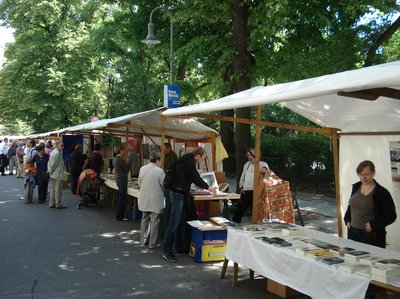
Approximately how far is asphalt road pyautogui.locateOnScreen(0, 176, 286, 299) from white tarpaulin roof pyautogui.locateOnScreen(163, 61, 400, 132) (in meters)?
2.32

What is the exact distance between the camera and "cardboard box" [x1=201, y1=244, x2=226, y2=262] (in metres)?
6.77

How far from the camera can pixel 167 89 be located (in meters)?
11.5

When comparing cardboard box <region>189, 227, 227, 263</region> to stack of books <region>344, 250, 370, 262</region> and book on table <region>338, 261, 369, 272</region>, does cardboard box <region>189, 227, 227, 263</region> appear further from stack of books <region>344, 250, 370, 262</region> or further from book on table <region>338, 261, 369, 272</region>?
book on table <region>338, 261, 369, 272</region>

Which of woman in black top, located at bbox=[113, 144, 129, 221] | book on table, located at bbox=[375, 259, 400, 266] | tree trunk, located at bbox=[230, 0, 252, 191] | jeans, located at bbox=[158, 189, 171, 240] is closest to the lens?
book on table, located at bbox=[375, 259, 400, 266]

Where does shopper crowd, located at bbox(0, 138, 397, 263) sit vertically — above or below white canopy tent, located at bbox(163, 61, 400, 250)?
below

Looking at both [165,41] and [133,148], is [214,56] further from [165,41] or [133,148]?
[133,148]

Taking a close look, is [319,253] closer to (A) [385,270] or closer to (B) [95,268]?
(A) [385,270]

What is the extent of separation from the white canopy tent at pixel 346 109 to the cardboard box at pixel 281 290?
5.95 ft

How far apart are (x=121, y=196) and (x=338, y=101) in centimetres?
628

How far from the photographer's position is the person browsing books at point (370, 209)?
486cm

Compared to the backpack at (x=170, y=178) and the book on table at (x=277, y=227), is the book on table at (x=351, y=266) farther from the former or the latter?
the backpack at (x=170, y=178)

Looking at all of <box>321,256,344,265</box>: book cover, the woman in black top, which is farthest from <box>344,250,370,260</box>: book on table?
the woman in black top

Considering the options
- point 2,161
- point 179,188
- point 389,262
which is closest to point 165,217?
point 179,188

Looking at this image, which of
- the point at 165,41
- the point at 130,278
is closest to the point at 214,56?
the point at 165,41
